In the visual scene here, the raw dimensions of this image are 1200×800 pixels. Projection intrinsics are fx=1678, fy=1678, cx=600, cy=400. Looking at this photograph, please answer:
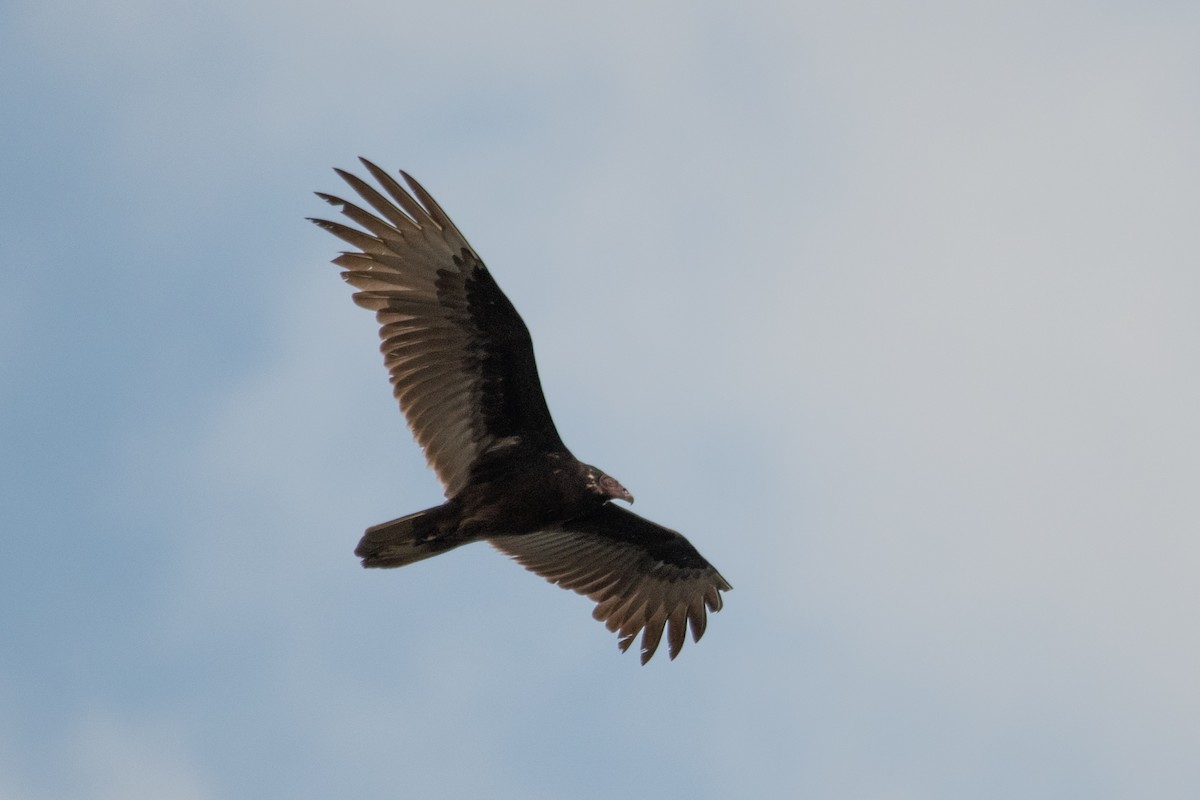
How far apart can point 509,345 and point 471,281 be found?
1.97 ft

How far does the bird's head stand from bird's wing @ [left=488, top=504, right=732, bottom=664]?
2.94 feet

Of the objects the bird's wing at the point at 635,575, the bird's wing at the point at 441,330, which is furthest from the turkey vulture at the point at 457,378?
the bird's wing at the point at 635,575

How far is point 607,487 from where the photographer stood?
1371cm

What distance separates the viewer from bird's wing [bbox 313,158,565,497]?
13.5 metres

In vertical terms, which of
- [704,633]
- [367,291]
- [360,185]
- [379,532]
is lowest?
[704,633]

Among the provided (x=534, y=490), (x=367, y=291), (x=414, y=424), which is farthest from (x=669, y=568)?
(x=367, y=291)

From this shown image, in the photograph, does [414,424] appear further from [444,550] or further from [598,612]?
[598,612]

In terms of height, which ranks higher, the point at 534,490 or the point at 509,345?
the point at 509,345

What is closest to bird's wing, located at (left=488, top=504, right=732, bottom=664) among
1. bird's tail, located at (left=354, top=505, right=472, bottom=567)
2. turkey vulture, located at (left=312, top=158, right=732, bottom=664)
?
turkey vulture, located at (left=312, top=158, right=732, bottom=664)

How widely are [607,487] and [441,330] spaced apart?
186 centimetres

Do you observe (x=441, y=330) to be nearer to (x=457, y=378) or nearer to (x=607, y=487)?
(x=457, y=378)

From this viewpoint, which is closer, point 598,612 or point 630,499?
point 630,499

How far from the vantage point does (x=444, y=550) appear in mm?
13562

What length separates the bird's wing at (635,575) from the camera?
14.7 meters
